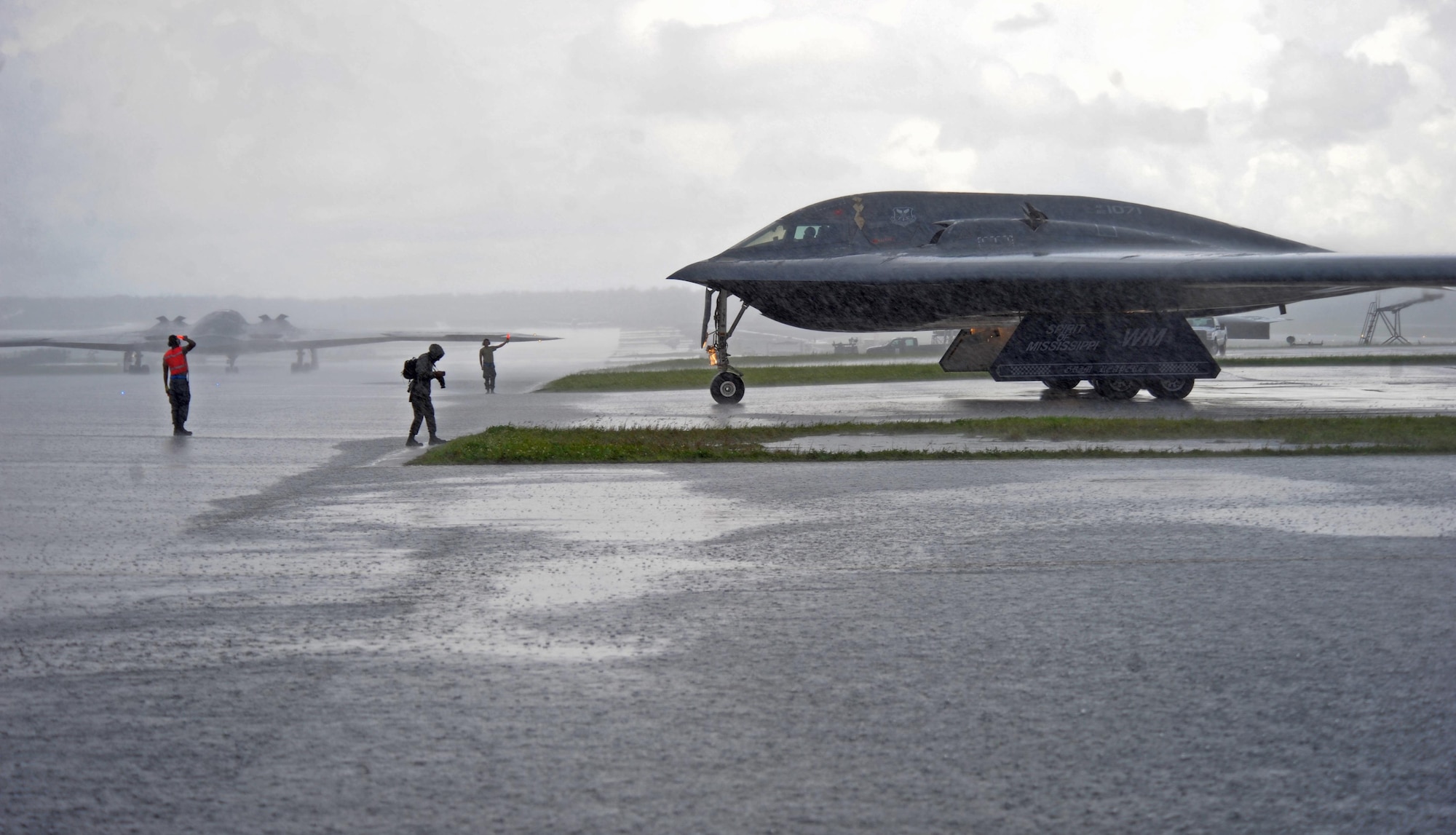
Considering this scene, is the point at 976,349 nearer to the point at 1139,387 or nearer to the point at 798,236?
the point at 1139,387

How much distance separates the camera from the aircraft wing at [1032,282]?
2242 cm

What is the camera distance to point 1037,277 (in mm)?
23500

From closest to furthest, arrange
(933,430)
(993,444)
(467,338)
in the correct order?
(993,444) → (933,430) → (467,338)

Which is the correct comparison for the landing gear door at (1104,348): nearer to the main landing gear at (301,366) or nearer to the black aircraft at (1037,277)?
the black aircraft at (1037,277)

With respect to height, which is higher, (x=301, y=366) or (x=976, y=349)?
(x=976, y=349)

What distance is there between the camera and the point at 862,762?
4.18m

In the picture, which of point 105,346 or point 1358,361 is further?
point 105,346

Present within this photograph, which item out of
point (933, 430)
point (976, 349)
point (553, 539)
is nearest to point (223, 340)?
point (976, 349)

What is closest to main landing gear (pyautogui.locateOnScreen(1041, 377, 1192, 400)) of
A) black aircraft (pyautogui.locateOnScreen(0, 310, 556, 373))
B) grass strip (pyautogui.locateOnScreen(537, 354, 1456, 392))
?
grass strip (pyautogui.locateOnScreen(537, 354, 1456, 392))

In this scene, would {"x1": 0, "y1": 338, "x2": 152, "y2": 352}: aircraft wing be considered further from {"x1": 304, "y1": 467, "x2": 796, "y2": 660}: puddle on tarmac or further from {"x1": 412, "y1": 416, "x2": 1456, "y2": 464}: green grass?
{"x1": 304, "y1": 467, "x2": 796, "y2": 660}: puddle on tarmac

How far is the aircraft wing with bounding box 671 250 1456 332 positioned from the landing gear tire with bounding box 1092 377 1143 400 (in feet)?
4.90

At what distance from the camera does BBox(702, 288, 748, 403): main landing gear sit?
25016 mm

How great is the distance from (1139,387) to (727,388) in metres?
8.18

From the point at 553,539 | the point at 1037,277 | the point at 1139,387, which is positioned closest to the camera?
the point at 553,539
